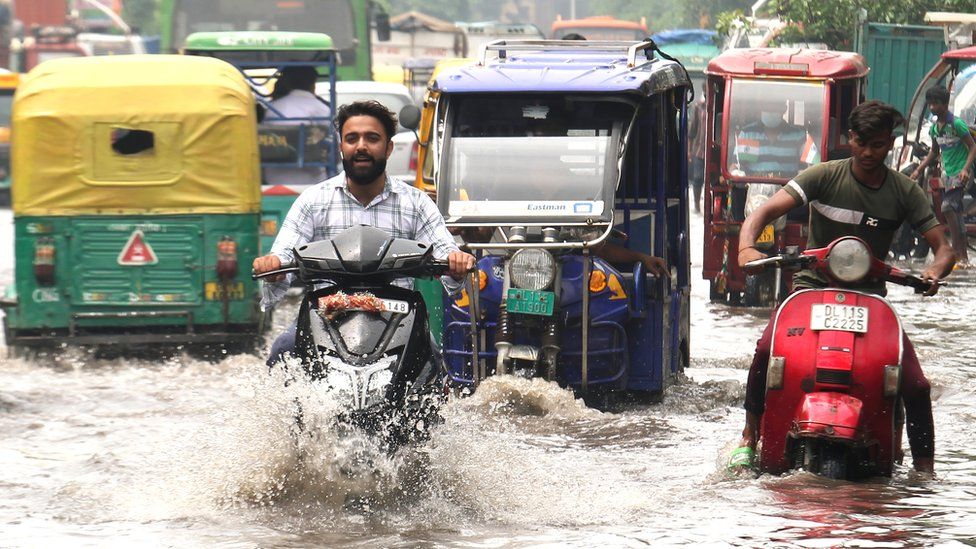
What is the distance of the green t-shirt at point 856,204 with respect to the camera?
7.00m

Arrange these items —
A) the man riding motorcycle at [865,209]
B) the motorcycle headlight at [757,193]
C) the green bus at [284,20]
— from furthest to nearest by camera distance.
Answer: the green bus at [284,20] → the motorcycle headlight at [757,193] → the man riding motorcycle at [865,209]

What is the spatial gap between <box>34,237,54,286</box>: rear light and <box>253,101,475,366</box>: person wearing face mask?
531 centimetres

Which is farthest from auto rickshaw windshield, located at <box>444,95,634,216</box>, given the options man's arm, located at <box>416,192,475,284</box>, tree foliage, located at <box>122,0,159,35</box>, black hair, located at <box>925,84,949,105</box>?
tree foliage, located at <box>122,0,159,35</box>

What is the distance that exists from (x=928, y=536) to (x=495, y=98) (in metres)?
4.06

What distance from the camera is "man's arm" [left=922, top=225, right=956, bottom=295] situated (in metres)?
6.78

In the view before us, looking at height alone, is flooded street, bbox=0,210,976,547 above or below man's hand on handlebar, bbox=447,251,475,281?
below

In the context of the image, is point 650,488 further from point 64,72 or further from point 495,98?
point 64,72

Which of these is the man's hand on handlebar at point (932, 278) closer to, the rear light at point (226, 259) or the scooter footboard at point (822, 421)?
the scooter footboard at point (822, 421)

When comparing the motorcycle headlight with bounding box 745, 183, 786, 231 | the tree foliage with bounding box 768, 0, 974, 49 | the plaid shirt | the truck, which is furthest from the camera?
the tree foliage with bounding box 768, 0, 974, 49

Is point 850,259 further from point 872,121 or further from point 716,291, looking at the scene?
point 716,291

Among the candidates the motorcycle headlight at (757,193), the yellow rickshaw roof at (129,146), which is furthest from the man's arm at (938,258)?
the motorcycle headlight at (757,193)

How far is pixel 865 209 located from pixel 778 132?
25.8ft

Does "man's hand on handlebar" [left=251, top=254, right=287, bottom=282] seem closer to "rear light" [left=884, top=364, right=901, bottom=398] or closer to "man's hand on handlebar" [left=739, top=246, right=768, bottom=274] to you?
"man's hand on handlebar" [left=739, top=246, right=768, bottom=274]

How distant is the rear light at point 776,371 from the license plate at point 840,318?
0.57ft
